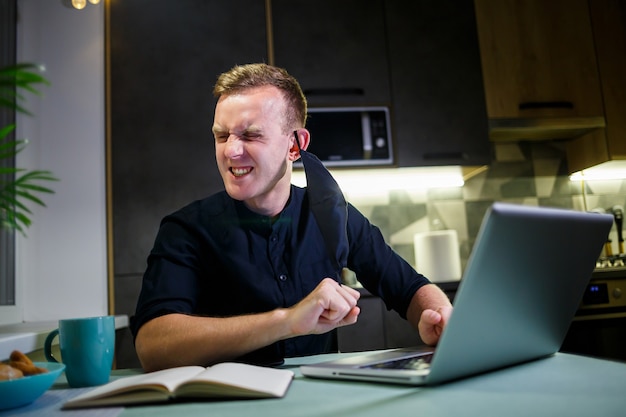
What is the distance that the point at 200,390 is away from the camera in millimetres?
680

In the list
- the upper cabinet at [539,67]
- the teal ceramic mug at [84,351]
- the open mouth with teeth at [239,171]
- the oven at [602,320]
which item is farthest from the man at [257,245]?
the upper cabinet at [539,67]

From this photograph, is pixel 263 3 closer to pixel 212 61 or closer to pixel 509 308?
pixel 212 61

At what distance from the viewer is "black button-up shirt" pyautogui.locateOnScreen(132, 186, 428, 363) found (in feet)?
4.24

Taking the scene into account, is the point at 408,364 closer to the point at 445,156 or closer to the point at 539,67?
the point at 445,156

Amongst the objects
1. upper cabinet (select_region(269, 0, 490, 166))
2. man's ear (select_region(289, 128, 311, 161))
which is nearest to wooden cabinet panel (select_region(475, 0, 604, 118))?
upper cabinet (select_region(269, 0, 490, 166))

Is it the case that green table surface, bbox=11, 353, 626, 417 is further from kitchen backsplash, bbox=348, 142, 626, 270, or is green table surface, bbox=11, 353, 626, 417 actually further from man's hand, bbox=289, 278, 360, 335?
kitchen backsplash, bbox=348, 142, 626, 270

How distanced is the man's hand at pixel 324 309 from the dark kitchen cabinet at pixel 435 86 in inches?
67.5

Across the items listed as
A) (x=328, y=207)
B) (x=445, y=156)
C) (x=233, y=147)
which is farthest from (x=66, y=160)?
(x=445, y=156)

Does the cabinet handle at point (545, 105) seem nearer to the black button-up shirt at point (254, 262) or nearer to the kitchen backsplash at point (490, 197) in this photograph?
the kitchen backsplash at point (490, 197)

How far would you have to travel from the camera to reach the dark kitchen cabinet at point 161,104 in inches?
93.5

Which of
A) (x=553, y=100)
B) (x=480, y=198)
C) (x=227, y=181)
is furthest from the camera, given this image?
(x=480, y=198)

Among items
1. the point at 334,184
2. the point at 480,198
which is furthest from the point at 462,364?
the point at 480,198

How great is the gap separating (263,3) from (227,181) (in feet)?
4.83

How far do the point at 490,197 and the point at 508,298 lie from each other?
7.85 ft
